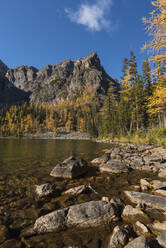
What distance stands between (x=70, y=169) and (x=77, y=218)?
163 inches

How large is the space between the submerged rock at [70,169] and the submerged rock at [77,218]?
12.3ft

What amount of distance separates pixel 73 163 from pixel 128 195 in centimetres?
401

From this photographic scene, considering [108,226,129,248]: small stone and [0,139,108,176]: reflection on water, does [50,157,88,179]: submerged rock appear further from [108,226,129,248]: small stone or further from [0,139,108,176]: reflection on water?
[108,226,129,248]: small stone

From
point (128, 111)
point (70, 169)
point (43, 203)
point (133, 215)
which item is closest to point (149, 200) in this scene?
point (133, 215)

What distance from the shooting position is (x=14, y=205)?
461 centimetres

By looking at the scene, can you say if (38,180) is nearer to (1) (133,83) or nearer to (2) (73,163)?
(2) (73,163)

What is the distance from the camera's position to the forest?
619 centimetres

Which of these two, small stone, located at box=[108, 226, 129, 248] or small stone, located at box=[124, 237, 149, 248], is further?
small stone, located at box=[108, 226, 129, 248]

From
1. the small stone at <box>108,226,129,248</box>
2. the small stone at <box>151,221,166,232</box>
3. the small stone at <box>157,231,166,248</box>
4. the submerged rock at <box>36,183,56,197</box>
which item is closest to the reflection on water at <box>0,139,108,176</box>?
the submerged rock at <box>36,183,56,197</box>

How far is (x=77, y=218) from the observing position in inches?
139

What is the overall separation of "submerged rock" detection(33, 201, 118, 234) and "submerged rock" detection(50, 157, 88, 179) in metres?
3.75

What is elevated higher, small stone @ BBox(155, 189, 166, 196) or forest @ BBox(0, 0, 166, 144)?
forest @ BBox(0, 0, 166, 144)

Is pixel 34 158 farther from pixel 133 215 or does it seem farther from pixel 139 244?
pixel 139 244

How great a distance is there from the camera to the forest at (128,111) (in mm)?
6188
